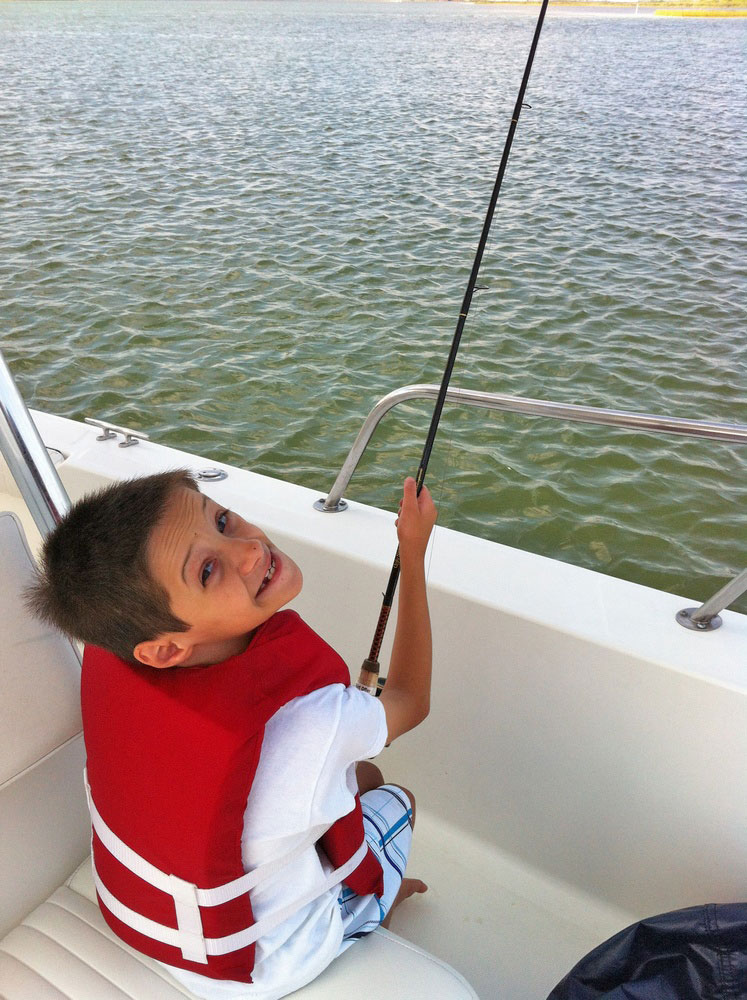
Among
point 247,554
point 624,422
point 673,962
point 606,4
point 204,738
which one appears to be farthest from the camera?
point 606,4

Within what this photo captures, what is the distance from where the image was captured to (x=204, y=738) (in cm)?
96

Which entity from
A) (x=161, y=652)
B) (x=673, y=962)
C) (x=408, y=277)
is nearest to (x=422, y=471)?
(x=161, y=652)

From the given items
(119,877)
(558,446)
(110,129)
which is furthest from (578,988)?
(110,129)

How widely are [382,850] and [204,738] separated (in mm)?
495

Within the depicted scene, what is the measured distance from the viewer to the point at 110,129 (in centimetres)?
804

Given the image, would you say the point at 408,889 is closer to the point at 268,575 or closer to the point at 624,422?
the point at 268,575

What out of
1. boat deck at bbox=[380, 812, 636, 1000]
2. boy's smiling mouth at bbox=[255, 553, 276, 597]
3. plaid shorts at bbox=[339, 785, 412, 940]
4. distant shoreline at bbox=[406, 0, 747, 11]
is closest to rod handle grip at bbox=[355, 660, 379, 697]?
plaid shorts at bbox=[339, 785, 412, 940]

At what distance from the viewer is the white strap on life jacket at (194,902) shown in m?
0.99

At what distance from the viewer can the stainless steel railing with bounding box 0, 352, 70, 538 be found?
1.27m

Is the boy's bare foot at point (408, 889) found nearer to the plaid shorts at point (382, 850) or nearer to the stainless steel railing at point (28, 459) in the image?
the plaid shorts at point (382, 850)

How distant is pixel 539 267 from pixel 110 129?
16.7 ft

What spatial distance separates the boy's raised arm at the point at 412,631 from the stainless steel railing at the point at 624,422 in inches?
12.8

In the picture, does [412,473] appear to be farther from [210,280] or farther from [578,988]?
[210,280]

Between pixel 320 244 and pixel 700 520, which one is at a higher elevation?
pixel 320 244
